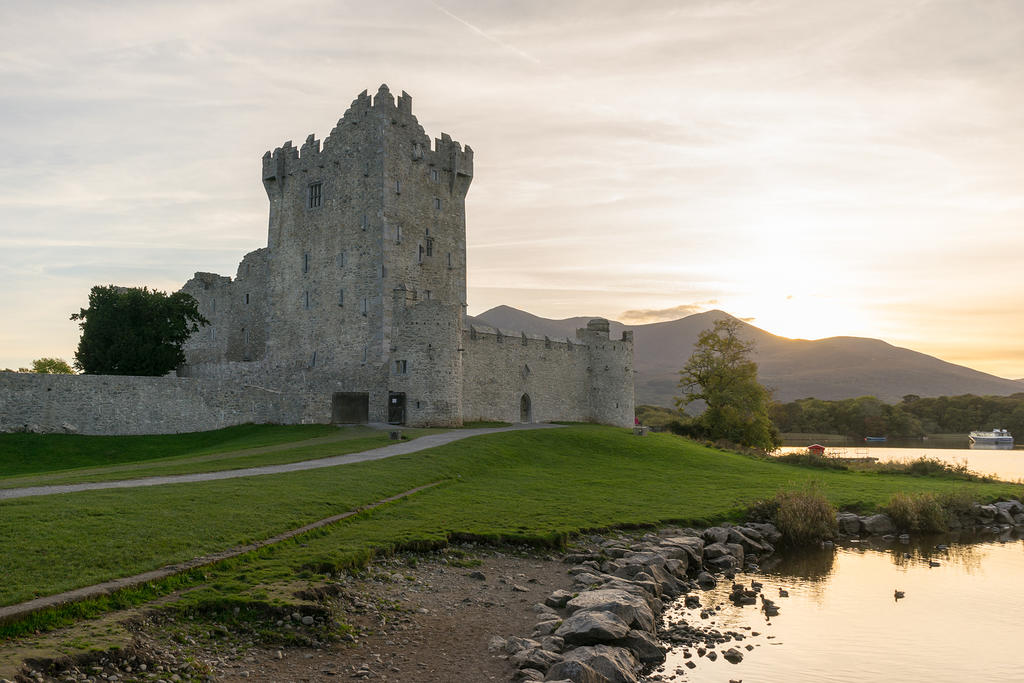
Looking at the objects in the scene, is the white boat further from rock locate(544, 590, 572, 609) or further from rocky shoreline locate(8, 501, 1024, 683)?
rock locate(544, 590, 572, 609)

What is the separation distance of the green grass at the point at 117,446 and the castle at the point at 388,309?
5.07m

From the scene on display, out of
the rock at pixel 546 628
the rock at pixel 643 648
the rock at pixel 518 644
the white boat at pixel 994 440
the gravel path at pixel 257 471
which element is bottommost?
the white boat at pixel 994 440

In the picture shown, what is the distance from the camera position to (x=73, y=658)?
385 inches

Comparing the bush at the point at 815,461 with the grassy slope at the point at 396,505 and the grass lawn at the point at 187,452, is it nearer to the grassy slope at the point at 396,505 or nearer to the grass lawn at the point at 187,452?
the grassy slope at the point at 396,505

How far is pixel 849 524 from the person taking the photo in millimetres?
27578

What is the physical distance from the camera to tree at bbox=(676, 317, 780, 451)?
59.2 metres

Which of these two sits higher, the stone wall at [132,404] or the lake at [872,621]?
the stone wall at [132,404]

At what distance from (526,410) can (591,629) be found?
41.7 metres

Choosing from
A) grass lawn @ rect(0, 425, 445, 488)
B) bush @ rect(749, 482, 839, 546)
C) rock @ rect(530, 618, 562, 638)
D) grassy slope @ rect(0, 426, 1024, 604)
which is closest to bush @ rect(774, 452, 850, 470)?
grassy slope @ rect(0, 426, 1024, 604)

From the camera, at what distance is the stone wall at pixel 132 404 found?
3800 centimetres

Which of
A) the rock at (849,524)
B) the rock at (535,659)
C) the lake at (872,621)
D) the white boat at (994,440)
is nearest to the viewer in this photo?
the rock at (535,659)

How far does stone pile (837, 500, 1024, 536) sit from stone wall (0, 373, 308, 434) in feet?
98.0

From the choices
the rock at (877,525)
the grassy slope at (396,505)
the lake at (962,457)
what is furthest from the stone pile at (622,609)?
the lake at (962,457)

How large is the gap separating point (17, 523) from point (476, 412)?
3628cm
